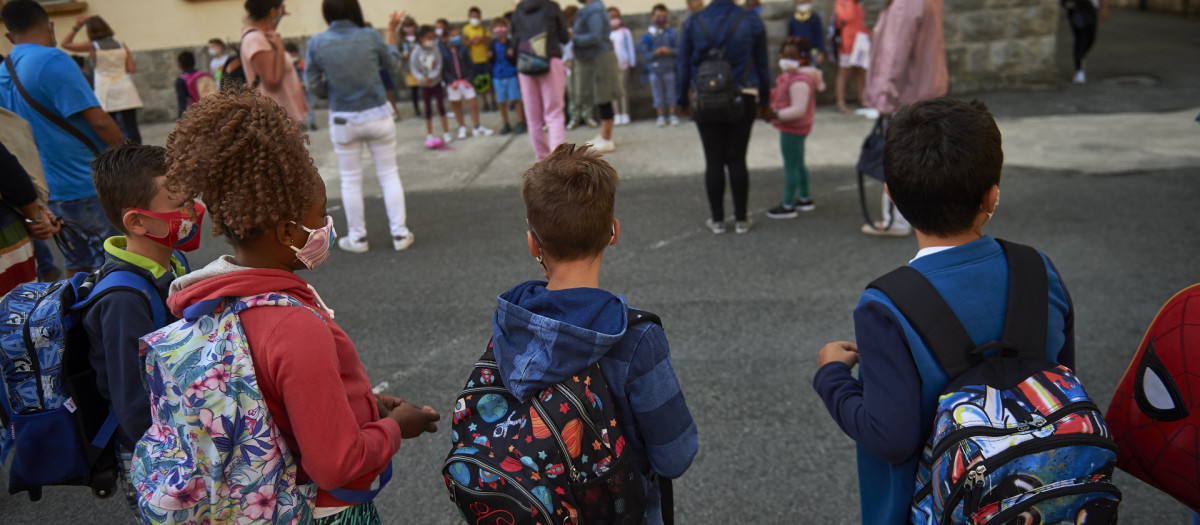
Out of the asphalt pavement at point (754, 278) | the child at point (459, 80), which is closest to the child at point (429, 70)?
the child at point (459, 80)

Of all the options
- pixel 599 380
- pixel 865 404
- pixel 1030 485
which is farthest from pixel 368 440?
pixel 1030 485

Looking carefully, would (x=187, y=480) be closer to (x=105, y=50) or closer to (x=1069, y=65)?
(x=105, y=50)

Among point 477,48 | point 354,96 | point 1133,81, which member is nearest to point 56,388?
point 354,96

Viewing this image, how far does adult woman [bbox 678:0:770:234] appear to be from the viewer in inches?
222

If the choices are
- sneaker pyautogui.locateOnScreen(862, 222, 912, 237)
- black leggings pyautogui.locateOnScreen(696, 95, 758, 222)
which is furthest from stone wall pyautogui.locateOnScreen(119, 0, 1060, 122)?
sneaker pyautogui.locateOnScreen(862, 222, 912, 237)

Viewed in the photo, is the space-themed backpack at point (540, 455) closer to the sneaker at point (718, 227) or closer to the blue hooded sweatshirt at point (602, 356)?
the blue hooded sweatshirt at point (602, 356)

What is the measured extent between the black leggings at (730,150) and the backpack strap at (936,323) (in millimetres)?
4216

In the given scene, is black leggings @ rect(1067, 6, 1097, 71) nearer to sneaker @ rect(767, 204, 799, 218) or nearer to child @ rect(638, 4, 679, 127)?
child @ rect(638, 4, 679, 127)

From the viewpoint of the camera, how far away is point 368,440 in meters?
1.66

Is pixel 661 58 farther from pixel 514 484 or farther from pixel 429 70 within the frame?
pixel 514 484

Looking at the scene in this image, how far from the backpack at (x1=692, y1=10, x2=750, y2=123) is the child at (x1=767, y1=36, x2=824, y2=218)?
48 centimetres

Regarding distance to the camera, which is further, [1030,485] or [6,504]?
[6,504]

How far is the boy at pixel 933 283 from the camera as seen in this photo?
1.62 m

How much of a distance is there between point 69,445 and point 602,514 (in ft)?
5.02
